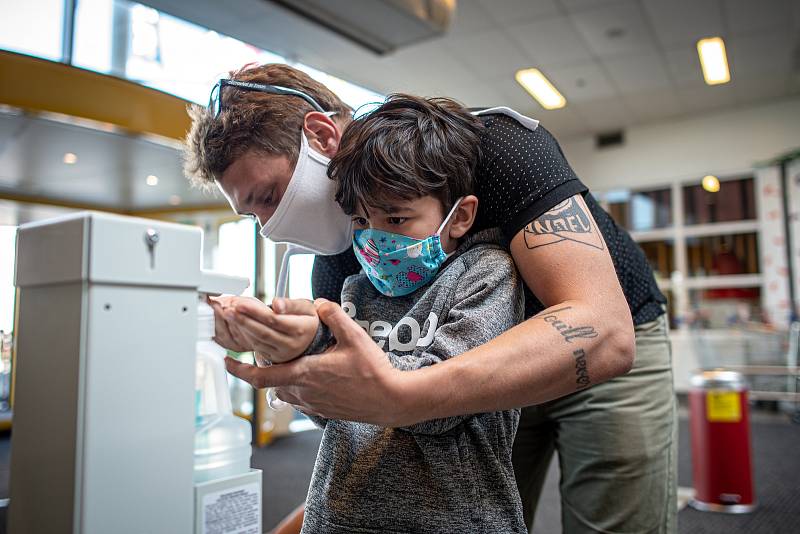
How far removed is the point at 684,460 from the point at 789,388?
2000 mm

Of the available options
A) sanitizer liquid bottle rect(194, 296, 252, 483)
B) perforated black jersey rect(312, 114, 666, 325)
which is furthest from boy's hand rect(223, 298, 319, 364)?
perforated black jersey rect(312, 114, 666, 325)

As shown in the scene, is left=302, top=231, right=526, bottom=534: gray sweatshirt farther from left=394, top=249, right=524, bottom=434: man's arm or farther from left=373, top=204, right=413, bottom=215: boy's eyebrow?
left=373, top=204, right=413, bottom=215: boy's eyebrow

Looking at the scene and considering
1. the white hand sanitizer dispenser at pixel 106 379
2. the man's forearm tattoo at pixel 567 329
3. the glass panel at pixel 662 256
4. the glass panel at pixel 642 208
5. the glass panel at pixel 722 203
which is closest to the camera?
the white hand sanitizer dispenser at pixel 106 379

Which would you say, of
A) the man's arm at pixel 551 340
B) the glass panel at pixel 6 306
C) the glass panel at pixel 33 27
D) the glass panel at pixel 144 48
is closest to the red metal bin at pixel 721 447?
the glass panel at pixel 144 48

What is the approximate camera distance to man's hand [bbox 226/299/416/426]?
0.61m

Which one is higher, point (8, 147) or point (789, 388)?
point (8, 147)

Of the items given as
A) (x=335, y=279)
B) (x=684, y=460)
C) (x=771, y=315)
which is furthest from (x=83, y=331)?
(x=771, y=315)

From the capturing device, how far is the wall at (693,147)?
274 inches

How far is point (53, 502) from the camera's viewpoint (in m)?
0.60

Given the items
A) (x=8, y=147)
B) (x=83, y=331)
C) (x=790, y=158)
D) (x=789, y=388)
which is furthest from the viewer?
(x=790, y=158)

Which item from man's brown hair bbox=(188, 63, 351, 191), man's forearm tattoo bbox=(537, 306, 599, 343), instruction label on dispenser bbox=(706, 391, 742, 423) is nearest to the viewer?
man's forearm tattoo bbox=(537, 306, 599, 343)

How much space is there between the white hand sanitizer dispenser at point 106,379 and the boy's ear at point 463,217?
1.21 feet

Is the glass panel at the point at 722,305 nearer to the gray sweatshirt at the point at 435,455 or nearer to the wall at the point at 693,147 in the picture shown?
the wall at the point at 693,147

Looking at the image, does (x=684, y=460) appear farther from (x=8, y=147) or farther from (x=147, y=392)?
(x=8, y=147)
